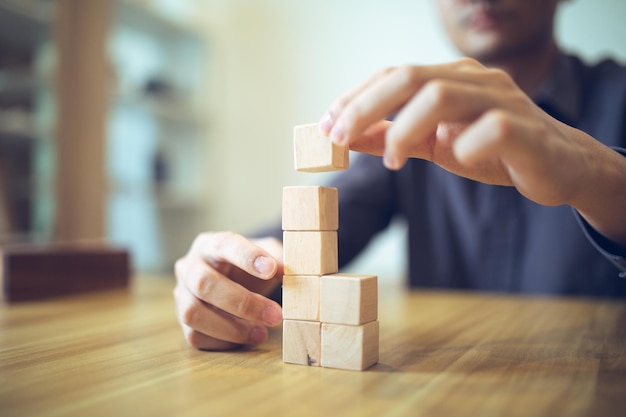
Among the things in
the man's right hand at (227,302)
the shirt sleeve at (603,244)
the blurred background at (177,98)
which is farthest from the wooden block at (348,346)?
the blurred background at (177,98)

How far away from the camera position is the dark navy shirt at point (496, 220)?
1506 millimetres

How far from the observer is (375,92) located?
61 centimetres

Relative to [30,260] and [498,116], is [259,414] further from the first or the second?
[30,260]

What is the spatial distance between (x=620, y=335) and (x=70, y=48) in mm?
2764

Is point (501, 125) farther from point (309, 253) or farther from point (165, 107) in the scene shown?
point (165, 107)

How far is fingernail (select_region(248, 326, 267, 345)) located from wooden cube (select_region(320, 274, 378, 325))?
145mm

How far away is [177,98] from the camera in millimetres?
3725


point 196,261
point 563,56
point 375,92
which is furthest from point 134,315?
point 563,56

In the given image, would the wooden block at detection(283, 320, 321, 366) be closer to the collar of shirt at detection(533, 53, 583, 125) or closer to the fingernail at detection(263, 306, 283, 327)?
the fingernail at detection(263, 306, 283, 327)

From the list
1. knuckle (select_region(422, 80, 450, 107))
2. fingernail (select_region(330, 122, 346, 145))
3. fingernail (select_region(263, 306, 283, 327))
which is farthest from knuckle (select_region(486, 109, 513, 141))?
fingernail (select_region(263, 306, 283, 327))

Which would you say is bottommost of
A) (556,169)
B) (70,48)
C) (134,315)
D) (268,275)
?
(134,315)

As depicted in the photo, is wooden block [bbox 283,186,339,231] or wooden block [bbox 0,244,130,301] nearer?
wooden block [bbox 283,186,339,231]

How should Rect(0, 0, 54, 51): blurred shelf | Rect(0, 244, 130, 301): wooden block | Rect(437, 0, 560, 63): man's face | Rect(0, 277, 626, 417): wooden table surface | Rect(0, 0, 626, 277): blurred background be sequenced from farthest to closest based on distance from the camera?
Rect(0, 0, 626, 277): blurred background → Rect(0, 0, 54, 51): blurred shelf → Rect(437, 0, 560, 63): man's face → Rect(0, 244, 130, 301): wooden block → Rect(0, 277, 626, 417): wooden table surface

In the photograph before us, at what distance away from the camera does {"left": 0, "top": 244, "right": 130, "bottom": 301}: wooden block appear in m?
1.22
